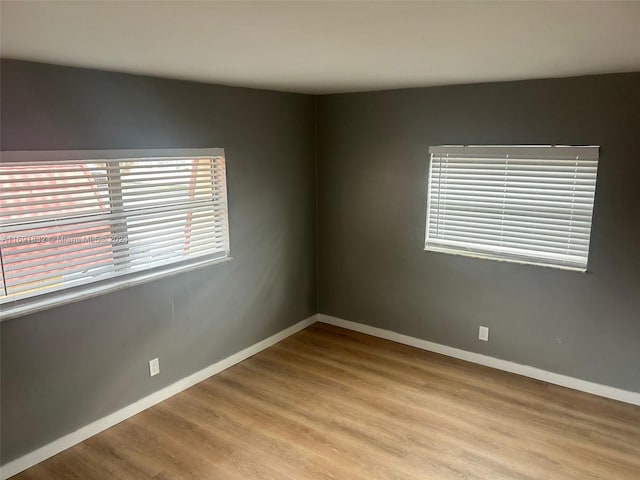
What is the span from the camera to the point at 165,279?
314 centimetres

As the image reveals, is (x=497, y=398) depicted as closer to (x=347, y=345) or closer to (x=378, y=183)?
(x=347, y=345)

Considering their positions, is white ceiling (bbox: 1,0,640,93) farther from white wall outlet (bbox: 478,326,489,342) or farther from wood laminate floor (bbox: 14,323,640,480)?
wood laminate floor (bbox: 14,323,640,480)

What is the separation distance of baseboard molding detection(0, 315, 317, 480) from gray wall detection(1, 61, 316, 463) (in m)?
0.05

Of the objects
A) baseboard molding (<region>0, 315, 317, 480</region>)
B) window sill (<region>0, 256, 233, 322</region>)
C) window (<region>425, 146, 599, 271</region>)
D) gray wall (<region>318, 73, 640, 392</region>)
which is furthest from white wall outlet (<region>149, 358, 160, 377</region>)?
window (<region>425, 146, 599, 271</region>)

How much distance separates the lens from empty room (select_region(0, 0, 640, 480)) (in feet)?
6.70

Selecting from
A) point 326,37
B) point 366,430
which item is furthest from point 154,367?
point 326,37

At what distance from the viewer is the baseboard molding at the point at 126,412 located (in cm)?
253

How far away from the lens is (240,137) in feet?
11.5

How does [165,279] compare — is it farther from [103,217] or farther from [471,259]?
[471,259]

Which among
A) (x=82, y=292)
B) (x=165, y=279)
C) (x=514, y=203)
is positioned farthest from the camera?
(x=514, y=203)

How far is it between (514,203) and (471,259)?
0.53 metres

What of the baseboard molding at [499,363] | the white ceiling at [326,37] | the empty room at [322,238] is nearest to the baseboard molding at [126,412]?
the empty room at [322,238]

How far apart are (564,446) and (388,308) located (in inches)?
68.4

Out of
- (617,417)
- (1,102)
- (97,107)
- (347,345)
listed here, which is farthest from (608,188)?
(1,102)
